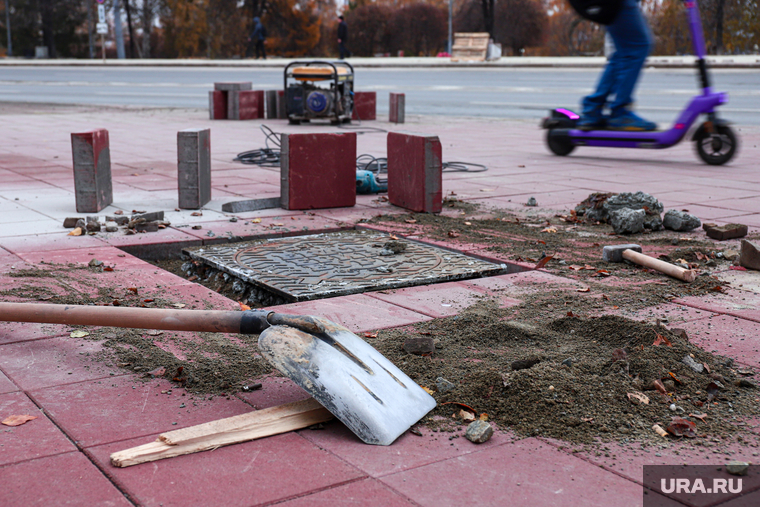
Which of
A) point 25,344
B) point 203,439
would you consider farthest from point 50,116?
point 203,439

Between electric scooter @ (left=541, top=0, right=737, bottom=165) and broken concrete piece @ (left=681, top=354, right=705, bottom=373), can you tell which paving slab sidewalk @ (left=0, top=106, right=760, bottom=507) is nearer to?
broken concrete piece @ (left=681, top=354, right=705, bottom=373)

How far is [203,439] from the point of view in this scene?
91.8 inches

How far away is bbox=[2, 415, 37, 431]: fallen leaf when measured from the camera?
2469 millimetres

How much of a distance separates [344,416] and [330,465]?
0.21 m

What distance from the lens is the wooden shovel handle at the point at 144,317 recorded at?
277cm

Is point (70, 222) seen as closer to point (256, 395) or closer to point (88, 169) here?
point (88, 169)

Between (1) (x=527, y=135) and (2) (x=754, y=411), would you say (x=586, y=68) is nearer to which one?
(1) (x=527, y=135)

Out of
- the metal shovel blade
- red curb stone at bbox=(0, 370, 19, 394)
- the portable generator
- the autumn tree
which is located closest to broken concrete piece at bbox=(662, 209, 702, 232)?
the metal shovel blade

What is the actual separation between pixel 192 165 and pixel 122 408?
373cm

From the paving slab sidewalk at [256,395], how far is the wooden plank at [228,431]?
0.03 m

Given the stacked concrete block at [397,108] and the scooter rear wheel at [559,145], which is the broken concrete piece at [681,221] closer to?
the scooter rear wheel at [559,145]

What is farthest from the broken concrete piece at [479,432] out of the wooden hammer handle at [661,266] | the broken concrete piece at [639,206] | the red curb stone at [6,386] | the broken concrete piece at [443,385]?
the broken concrete piece at [639,206]

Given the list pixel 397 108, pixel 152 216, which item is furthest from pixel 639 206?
pixel 397 108

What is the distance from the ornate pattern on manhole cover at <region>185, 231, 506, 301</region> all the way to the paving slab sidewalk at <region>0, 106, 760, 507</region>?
0.14 metres
